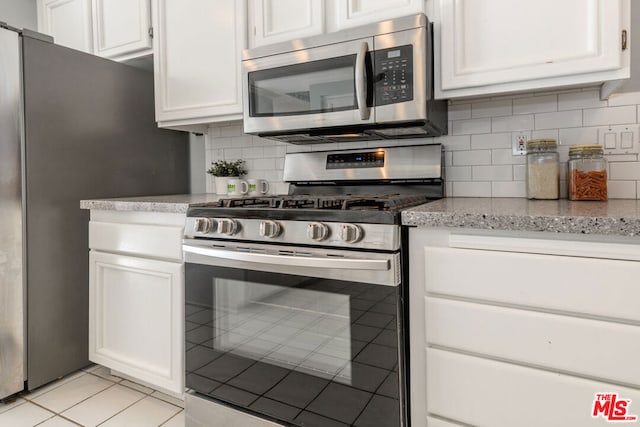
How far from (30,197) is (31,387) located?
91 cm

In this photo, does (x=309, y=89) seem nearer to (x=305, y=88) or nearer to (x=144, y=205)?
(x=305, y=88)

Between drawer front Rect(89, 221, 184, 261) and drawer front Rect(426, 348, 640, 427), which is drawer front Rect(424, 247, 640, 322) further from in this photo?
drawer front Rect(89, 221, 184, 261)

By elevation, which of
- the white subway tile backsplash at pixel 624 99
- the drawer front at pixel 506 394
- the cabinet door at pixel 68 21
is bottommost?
the drawer front at pixel 506 394

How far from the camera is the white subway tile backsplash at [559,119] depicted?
5.23ft

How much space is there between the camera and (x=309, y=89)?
1.71 metres

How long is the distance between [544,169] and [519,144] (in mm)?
205

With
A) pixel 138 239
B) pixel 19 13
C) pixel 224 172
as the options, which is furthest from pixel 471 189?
pixel 19 13

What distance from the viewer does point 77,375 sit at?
6.72 ft

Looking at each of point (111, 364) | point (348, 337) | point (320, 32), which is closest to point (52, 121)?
point (111, 364)

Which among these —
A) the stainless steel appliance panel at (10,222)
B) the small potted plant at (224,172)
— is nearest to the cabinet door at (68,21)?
the stainless steel appliance panel at (10,222)

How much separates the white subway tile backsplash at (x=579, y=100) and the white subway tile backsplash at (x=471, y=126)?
29 centimetres

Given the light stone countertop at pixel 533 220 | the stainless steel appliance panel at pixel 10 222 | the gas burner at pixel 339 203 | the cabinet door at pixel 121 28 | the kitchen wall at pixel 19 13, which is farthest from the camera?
the kitchen wall at pixel 19 13

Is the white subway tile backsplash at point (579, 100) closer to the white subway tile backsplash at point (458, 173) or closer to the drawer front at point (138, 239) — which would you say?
the white subway tile backsplash at point (458, 173)

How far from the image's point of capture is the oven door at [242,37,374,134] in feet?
5.17
